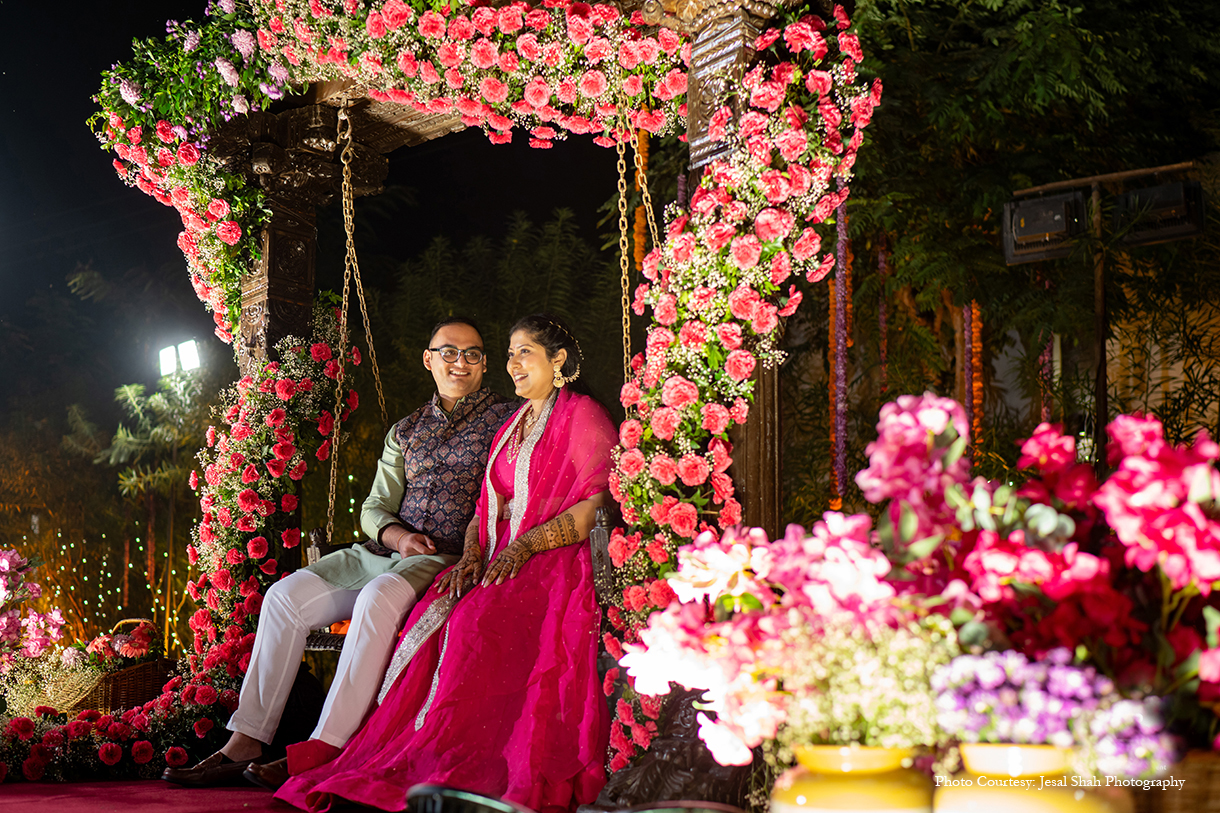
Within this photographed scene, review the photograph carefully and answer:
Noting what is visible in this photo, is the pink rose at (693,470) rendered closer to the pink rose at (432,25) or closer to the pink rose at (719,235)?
the pink rose at (719,235)

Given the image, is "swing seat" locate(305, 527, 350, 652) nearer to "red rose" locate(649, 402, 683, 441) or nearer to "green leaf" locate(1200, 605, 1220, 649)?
"red rose" locate(649, 402, 683, 441)

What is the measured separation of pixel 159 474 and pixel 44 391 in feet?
13.0

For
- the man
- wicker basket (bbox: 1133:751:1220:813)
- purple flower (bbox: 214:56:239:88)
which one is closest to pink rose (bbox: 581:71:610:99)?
the man

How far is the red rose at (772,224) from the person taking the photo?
2.65 m

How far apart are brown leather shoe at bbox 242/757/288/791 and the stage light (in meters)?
3.89

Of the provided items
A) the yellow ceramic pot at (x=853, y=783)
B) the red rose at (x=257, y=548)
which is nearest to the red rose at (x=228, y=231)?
the red rose at (x=257, y=548)

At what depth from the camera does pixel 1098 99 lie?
17.1ft

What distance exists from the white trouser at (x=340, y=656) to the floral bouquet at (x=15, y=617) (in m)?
1.85

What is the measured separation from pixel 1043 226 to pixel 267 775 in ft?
13.1

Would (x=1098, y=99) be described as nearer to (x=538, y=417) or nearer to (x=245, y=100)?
(x=538, y=417)

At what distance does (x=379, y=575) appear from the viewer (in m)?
3.54

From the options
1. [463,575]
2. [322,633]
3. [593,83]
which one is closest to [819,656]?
[463,575]

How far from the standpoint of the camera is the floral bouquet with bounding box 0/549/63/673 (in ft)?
15.5

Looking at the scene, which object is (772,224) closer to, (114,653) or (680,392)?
(680,392)
